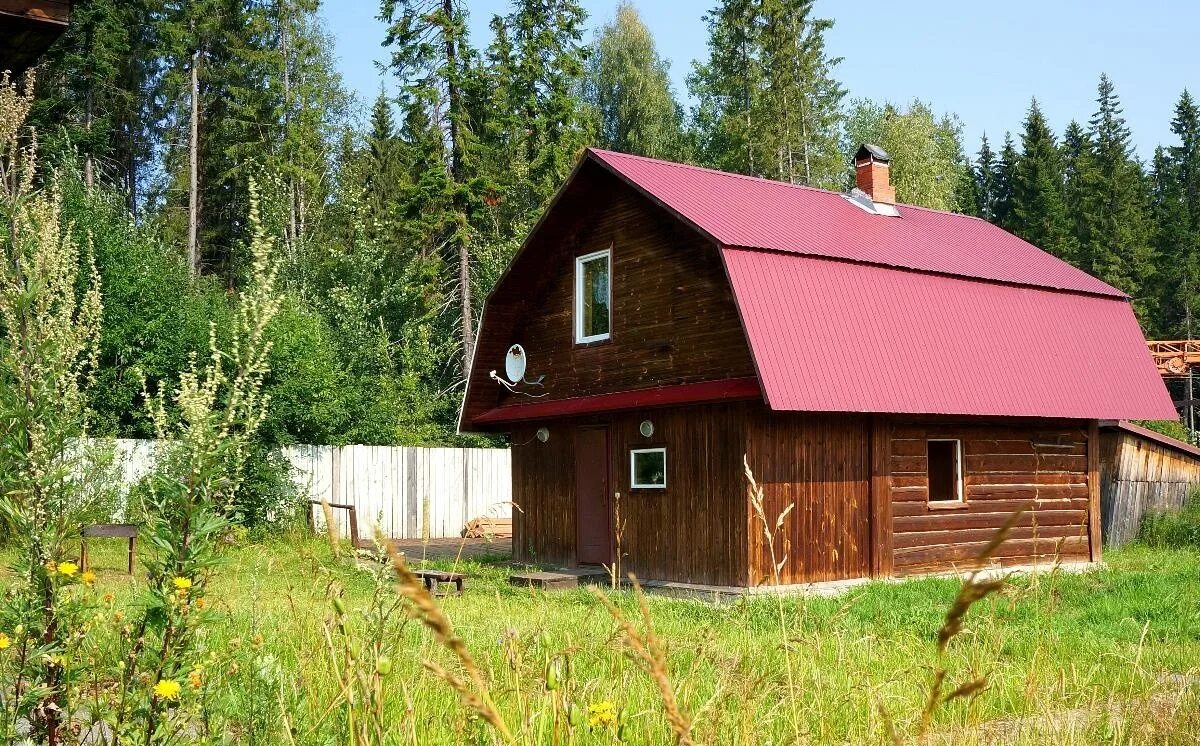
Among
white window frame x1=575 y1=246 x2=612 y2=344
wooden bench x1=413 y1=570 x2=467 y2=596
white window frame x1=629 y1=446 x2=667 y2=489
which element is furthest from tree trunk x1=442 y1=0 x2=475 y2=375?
wooden bench x1=413 y1=570 x2=467 y2=596

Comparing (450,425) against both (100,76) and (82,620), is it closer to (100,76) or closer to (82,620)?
(100,76)

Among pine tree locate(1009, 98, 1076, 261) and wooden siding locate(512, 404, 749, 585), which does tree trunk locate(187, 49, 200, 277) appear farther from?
pine tree locate(1009, 98, 1076, 261)

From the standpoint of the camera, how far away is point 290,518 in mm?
20234

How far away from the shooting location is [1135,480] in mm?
18984

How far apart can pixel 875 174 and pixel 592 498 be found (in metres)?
7.18

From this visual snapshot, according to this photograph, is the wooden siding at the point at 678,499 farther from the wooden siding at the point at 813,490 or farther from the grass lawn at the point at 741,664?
the grass lawn at the point at 741,664

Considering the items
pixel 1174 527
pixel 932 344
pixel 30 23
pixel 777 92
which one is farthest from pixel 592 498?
pixel 777 92

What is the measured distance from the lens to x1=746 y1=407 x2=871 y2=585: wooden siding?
517 inches

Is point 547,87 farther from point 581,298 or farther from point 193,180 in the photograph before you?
point 581,298

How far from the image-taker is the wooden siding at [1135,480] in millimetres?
18547

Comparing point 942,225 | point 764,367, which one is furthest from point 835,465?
point 942,225

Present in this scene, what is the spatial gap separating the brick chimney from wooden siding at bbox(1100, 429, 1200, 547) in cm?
550

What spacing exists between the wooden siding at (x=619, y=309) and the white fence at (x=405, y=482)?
4660 mm

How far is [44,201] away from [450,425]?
81.6 ft
